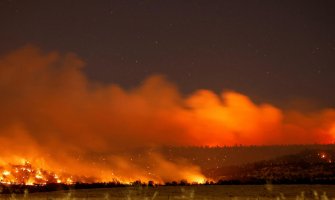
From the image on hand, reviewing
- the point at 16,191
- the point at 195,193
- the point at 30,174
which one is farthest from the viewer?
the point at 30,174

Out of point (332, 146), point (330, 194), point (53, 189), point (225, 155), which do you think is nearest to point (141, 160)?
point (225, 155)

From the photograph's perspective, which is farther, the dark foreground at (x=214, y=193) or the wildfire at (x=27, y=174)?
the wildfire at (x=27, y=174)

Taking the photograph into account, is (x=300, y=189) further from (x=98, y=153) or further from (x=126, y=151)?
(x=126, y=151)

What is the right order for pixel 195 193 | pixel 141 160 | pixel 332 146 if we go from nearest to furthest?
pixel 195 193, pixel 332 146, pixel 141 160

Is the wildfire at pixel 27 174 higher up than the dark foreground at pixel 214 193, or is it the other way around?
the wildfire at pixel 27 174

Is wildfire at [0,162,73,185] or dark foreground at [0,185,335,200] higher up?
wildfire at [0,162,73,185]

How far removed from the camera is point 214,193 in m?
24.6

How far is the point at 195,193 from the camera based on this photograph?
24828 millimetres

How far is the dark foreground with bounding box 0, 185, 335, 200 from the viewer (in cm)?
2269

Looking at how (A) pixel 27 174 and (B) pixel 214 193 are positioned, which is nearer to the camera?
(B) pixel 214 193

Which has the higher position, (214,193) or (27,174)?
(27,174)

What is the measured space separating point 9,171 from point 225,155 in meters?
50.5

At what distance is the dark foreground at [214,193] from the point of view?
74.4ft

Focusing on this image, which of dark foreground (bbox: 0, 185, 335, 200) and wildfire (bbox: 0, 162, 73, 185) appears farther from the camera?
wildfire (bbox: 0, 162, 73, 185)
